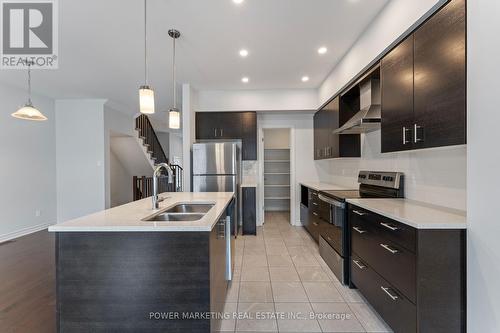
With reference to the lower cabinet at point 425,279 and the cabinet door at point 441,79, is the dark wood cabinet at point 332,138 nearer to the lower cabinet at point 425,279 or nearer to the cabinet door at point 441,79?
the cabinet door at point 441,79

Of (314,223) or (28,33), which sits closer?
(28,33)

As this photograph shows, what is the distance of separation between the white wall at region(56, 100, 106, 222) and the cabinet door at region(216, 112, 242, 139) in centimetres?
271

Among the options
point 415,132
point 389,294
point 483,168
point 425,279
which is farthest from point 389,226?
point 415,132

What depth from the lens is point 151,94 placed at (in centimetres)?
202

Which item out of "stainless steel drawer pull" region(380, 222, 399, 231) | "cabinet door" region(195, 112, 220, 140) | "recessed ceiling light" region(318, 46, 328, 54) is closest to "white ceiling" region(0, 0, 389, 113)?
"recessed ceiling light" region(318, 46, 328, 54)

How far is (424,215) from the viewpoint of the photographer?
1.66 meters

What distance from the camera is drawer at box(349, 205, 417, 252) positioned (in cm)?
151

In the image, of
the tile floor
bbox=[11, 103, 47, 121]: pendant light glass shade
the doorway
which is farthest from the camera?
the doorway

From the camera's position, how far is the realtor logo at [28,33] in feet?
7.33

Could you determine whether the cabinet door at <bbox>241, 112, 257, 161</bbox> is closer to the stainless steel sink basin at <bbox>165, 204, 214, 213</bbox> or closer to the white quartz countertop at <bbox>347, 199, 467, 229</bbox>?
the stainless steel sink basin at <bbox>165, 204, 214, 213</bbox>

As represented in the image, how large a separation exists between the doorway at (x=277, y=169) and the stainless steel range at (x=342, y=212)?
350 centimetres

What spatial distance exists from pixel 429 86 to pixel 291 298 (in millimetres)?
2149

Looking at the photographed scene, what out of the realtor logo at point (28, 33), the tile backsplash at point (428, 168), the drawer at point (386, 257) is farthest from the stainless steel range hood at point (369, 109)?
the realtor logo at point (28, 33)

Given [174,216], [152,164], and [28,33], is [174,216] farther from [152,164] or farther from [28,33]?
[152,164]
